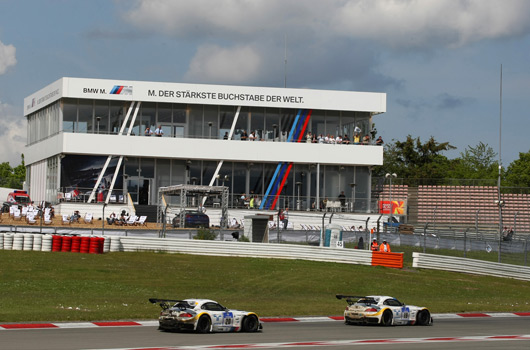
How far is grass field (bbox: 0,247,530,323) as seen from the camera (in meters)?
26.4

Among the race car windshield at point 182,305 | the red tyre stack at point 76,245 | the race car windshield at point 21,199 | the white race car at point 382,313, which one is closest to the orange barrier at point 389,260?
the red tyre stack at point 76,245

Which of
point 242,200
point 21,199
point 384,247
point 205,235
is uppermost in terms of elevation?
point 242,200

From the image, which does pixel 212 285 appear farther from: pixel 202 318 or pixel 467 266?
pixel 467 266

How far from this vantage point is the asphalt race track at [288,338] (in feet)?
58.3

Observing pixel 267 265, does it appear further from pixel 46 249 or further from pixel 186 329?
pixel 186 329

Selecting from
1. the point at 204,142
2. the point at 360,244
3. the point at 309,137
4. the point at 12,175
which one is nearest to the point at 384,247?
the point at 360,244

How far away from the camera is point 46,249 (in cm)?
3800

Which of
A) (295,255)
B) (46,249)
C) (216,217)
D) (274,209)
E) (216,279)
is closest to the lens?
(216,279)

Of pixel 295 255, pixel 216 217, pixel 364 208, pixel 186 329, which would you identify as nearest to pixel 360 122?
pixel 364 208

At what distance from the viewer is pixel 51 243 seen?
38.1 metres

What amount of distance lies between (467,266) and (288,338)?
2475cm

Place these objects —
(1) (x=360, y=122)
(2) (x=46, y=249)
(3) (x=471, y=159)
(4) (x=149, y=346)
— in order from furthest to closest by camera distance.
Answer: (3) (x=471, y=159), (1) (x=360, y=122), (2) (x=46, y=249), (4) (x=149, y=346)

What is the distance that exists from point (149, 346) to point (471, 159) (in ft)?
340

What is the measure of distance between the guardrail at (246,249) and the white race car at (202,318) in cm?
1949
